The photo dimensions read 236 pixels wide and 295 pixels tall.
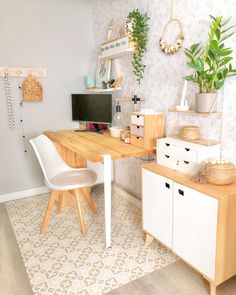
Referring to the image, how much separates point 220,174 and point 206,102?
0.48 meters

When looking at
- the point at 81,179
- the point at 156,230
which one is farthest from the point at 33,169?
the point at 156,230

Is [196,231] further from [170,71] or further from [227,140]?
[170,71]

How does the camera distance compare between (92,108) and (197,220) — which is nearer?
(197,220)

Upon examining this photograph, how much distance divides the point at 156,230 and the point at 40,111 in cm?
198

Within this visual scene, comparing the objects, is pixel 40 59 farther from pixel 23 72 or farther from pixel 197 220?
pixel 197 220

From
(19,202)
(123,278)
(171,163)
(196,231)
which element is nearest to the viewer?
(196,231)

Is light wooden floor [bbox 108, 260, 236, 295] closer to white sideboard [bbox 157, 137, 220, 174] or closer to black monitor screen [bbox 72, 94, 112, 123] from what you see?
white sideboard [bbox 157, 137, 220, 174]

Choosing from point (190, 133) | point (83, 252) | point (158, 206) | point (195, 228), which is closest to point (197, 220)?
point (195, 228)

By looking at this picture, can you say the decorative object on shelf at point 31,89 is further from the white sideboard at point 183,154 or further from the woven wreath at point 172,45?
the white sideboard at point 183,154

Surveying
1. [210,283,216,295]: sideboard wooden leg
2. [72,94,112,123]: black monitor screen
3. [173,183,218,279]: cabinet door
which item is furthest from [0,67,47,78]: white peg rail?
[210,283,216,295]: sideboard wooden leg

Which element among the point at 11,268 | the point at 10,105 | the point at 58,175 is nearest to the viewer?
the point at 11,268

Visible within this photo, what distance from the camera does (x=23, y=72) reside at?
116 inches

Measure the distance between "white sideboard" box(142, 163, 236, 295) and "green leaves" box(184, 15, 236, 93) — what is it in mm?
638

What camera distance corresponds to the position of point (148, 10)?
231cm
